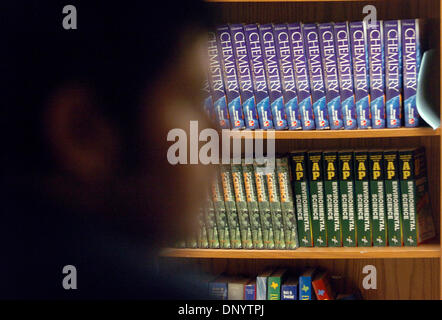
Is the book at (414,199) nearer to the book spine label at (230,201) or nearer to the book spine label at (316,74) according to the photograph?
the book spine label at (316,74)

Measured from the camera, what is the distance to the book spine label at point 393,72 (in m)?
1.63

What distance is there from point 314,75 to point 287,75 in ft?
0.22

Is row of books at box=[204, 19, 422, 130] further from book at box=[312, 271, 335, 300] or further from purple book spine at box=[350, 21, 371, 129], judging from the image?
book at box=[312, 271, 335, 300]

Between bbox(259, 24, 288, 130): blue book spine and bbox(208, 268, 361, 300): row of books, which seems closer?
bbox(259, 24, 288, 130): blue book spine

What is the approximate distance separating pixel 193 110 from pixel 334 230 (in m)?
0.48

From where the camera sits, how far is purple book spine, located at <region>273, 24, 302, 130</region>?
1.67m

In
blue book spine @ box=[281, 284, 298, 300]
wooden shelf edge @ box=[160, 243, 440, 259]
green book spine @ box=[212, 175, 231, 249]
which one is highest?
green book spine @ box=[212, 175, 231, 249]

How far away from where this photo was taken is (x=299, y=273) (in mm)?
1891

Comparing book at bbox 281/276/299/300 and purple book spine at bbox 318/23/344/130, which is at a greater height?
purple book spine at bbox 318/23/344/130

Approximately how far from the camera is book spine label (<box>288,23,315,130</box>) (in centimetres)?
166

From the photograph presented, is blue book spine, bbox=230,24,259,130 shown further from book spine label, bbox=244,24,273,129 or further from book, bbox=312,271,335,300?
book, bbox=312,271,335,300

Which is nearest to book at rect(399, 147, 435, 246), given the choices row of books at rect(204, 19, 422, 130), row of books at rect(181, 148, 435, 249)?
row of books at rect(181, 148, 435, 249)
